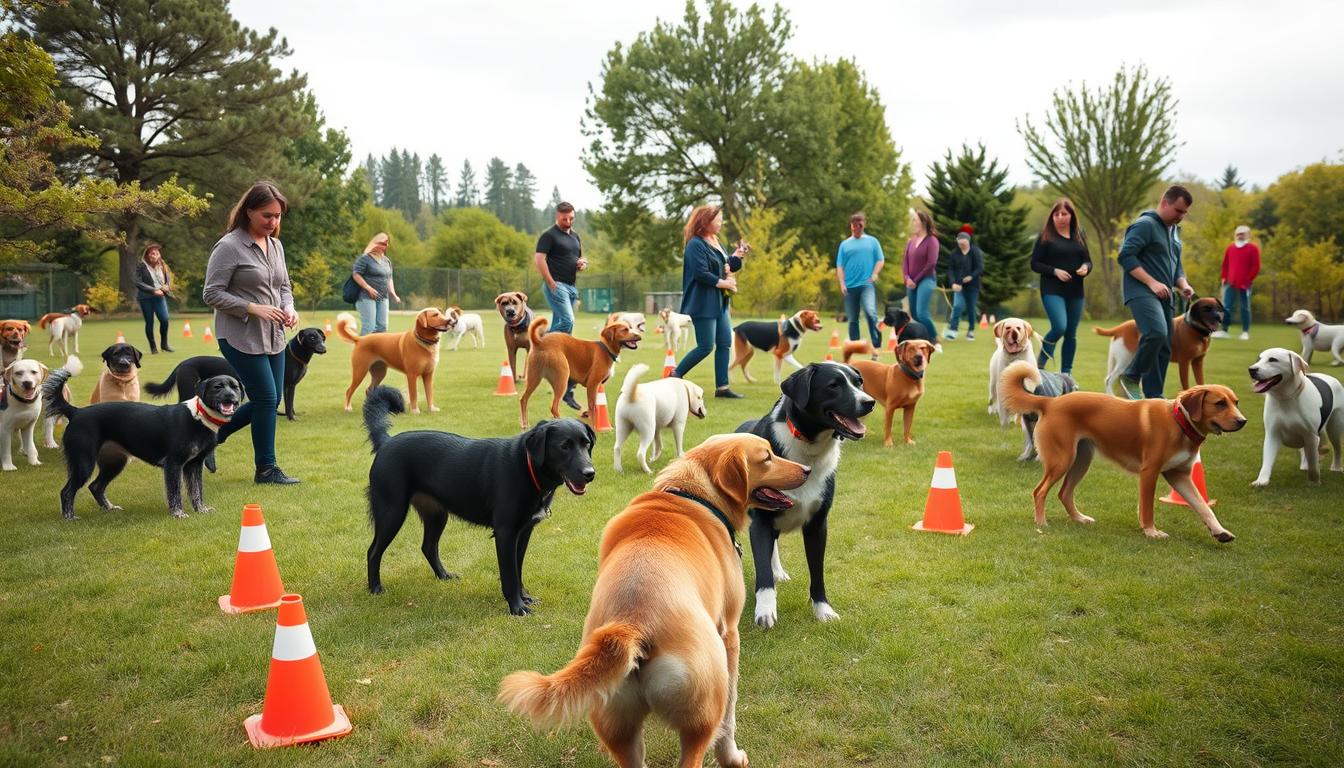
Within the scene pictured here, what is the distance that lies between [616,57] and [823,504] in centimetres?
4533

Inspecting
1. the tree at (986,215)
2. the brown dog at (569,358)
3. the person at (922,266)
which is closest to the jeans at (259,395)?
the brown dog at (569,358)

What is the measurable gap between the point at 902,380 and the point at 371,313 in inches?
329

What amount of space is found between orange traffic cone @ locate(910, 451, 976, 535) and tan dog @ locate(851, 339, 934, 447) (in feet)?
9.52

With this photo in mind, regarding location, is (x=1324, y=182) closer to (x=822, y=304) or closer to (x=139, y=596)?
(x=822, y=304)

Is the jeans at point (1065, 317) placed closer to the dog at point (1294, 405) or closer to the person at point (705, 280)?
the dog at point (1294, 405)

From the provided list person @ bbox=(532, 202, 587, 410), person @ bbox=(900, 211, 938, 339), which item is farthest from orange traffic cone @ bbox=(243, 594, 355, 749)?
person @ bbox=(900, 211, 938, 339)

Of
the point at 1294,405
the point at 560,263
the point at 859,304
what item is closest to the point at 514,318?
the point at 560,263

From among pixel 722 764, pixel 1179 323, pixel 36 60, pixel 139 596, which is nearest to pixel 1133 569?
pixel 722 764

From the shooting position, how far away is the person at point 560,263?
432 inches

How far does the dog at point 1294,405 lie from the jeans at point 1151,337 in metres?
1.44

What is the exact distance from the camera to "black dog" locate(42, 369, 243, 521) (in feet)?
18.9

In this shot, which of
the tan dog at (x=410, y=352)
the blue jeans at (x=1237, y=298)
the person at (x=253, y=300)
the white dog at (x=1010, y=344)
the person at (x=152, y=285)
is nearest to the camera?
the person at (x=253, y=300)

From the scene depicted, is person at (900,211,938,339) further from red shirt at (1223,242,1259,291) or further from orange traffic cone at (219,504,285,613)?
orange traffic cone at (219,504,285,613)

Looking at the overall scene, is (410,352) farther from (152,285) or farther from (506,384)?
(152,285)
